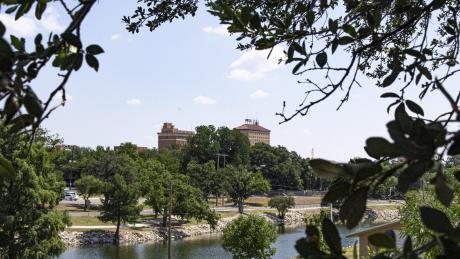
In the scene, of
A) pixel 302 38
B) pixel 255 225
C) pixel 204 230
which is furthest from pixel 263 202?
pixel 302 38

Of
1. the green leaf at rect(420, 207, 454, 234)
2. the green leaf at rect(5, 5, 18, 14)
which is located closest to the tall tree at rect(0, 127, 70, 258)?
the green leaf at rect(5, 5, 18, 14)

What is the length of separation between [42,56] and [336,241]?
644mm

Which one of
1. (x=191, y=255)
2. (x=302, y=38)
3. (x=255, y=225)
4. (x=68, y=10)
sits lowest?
(x=191, y=255)

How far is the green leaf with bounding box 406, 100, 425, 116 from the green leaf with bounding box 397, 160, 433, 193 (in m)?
0.74

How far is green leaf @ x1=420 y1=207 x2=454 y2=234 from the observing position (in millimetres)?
888

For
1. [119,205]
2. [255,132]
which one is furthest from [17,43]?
[255,132]

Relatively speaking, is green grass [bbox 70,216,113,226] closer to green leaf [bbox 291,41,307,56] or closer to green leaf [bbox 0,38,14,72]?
green leaf [bbox 291,41,307,56]

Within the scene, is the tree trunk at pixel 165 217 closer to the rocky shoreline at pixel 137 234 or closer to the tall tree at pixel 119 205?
the rocky shoreline at pixel 137 234

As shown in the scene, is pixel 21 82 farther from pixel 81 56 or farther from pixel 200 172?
pixel 200 172

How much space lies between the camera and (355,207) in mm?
930

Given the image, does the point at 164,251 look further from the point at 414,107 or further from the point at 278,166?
the point at 278,166

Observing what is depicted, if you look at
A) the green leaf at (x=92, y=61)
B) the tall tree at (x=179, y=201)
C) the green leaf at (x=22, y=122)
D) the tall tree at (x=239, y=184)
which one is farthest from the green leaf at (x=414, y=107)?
the tall tree at (x=239, y=184)

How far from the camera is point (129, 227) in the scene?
3147cm

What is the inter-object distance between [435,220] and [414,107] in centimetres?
70
